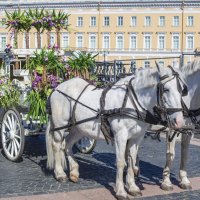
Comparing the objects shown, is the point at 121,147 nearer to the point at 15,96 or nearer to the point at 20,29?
the point at 15,96

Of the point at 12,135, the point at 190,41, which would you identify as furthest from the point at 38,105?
the point at 190,41

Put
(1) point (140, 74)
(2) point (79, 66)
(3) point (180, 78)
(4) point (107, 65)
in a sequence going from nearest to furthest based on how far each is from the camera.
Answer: (3) point (180, 78), (1) point (140, 74), (2) point (79, 66), (4) point (107, 65)

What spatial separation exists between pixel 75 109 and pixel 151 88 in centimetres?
116

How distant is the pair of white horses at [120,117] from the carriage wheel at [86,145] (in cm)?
187

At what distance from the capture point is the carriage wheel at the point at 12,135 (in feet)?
23.4

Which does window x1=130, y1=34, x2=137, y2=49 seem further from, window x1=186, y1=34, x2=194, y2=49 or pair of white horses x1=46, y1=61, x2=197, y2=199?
pair of white horses x1=46, y1=61, x2=197, y2=199

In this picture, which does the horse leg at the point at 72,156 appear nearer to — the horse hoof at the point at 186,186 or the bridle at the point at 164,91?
the horse hoof at the point at 186,186

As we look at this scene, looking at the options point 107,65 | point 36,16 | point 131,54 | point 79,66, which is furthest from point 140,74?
point 131,54

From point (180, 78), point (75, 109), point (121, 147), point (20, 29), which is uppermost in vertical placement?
point (20, 29)

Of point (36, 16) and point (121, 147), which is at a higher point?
point (36, 16)

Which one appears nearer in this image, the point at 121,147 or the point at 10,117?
the point at 121,147

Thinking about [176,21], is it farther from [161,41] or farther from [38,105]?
[38,105]

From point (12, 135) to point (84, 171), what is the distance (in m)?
1.30

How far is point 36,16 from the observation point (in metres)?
8.43
